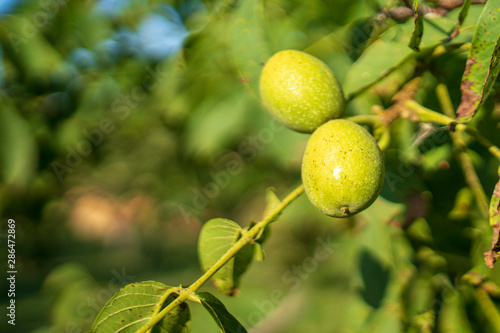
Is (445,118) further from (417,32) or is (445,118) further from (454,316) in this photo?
(454,316)

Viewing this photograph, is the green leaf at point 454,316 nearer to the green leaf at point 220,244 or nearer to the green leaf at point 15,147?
the green leaf at point 220,244

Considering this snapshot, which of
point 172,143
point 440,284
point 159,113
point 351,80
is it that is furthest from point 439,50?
point 172,143

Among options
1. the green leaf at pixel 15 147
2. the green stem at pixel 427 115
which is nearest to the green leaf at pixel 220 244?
the green stem at pixel 427 115

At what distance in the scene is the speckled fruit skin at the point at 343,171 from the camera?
3.06 ft

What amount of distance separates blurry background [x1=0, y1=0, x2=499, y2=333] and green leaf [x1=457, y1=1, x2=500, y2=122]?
38cm

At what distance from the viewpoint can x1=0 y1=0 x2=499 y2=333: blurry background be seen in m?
1.38

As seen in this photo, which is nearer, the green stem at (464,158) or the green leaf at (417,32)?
the green leaf at (417,32)

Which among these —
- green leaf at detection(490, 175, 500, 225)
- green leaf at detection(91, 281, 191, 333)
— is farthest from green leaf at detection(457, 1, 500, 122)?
green leaf at detection(91, 281, 191, 333)

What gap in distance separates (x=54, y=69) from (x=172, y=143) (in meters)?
1.23

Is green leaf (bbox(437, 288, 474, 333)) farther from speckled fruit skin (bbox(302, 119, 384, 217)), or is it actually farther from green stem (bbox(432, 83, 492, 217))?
speckled fruit skin (bbox(302, 119, 384, 217))

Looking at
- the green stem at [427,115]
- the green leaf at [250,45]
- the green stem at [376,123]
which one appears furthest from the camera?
the green leaf at [250,45]

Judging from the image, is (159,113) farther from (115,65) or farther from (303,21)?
(303,21)

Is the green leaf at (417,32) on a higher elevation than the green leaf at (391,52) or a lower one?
higher

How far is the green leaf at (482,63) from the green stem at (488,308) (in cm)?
62
